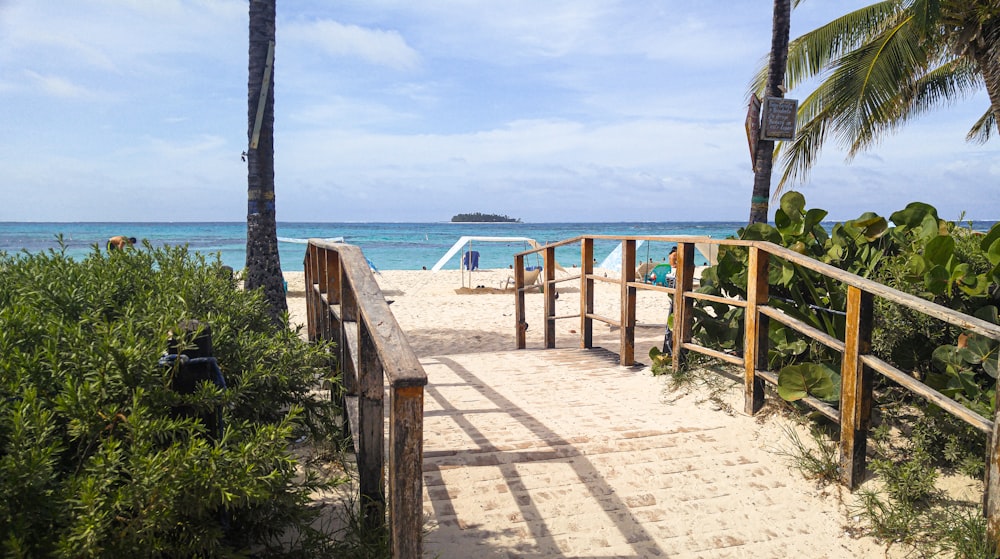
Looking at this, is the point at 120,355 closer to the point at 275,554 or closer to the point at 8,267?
the point at 275,554

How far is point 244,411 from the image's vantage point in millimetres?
2365

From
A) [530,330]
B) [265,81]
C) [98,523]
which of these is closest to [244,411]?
[98,523]

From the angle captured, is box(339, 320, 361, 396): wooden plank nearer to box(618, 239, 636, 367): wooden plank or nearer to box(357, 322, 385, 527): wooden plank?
box(357, 322, 385, 527): wooden plank

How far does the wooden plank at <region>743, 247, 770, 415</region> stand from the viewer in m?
4.04

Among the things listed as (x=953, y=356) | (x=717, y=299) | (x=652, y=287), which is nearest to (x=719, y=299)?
(x=717, y=299)

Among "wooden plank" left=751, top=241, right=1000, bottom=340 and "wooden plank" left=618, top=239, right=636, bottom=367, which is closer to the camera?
"wooden plank" left=751, top=241, right=1000, bottom=340

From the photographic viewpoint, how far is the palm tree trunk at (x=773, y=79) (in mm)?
7238

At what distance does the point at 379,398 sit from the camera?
8.43 ft

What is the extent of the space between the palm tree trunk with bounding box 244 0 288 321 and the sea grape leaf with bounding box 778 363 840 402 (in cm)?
486

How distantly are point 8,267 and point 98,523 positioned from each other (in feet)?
6.70

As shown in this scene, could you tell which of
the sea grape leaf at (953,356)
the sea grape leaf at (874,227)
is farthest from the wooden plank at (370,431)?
the sea grape leaf at (874,227)

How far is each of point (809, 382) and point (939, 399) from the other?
0.89 m

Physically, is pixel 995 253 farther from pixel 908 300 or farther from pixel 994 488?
pixel 994 488

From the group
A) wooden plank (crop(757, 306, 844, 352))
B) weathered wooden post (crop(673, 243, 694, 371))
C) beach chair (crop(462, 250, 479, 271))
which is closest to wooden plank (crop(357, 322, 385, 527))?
wooden plank (crop(757, 306, 844, 352))
